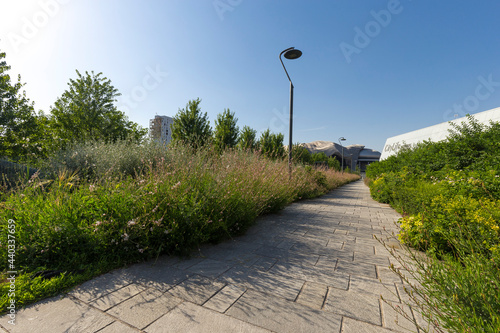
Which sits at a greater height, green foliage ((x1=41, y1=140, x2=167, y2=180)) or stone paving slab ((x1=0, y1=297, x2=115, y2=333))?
green foliage ((x1=41, y1=140, x2=167, y2=180))

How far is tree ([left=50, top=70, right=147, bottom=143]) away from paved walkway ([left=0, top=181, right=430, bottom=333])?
15.6 meters

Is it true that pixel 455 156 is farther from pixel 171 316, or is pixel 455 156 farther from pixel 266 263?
pixel 171 316

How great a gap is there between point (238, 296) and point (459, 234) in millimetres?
2219

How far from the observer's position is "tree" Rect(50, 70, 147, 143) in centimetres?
1669

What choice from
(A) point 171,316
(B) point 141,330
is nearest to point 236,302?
(A) point 171,316

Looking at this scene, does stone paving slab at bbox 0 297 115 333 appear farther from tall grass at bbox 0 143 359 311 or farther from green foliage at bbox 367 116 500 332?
green foliage at bbox 367 116 500 332

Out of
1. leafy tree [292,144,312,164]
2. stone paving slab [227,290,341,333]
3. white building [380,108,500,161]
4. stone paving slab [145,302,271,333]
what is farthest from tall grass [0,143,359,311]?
white building [380,108,500,161]

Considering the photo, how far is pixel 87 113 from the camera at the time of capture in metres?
17.4

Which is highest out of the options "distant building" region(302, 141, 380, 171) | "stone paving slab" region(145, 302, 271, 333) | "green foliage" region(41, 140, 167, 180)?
"distant building" region(302, 141, 380, 171)

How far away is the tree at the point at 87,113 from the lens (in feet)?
54.7

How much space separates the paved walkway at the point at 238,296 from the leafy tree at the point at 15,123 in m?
15.5

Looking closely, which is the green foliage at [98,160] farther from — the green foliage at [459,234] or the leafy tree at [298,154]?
the green foliage at [459,234]

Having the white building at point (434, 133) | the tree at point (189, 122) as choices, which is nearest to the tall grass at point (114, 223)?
the tree at point (189, 122)

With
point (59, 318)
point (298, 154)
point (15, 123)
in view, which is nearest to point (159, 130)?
point (15, 123)
